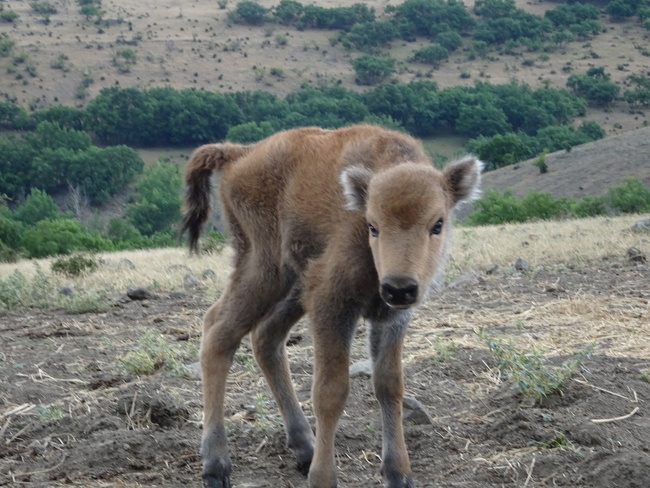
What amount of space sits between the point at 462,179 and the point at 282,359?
1.78 metres

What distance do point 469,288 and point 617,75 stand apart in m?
111

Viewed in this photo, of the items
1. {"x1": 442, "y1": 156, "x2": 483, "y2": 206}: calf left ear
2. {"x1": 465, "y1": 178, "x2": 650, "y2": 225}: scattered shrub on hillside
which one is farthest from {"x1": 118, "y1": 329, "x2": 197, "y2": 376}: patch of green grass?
{"x1": 465, "y1": 178, "x2": 650, "y2": 225}: scattered shrub on hillside

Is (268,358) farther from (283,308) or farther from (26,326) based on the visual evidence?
(26,326)

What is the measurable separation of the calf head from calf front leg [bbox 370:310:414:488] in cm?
38

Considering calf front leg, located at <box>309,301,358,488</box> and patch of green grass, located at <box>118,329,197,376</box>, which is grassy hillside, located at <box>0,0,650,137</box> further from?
calf front leg, located at <box>309,301,358,488</box>

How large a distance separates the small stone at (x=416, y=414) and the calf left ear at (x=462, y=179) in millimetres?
1493

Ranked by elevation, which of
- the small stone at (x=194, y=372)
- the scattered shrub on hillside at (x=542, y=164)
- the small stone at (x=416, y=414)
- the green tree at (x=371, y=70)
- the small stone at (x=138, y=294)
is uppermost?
the small stone at (x=416, y=414)

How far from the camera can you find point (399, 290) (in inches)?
177

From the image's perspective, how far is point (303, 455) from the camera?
576 centimetres

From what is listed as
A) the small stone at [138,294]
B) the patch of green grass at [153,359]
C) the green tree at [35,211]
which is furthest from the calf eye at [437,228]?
the green tree at [35,211]

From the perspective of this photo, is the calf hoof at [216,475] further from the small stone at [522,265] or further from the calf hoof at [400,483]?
the small stone at [522,265]

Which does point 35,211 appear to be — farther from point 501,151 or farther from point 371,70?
point 371,70

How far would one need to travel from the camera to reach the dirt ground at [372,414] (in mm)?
5359

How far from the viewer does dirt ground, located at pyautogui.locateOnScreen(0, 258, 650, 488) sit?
5.36 meters
